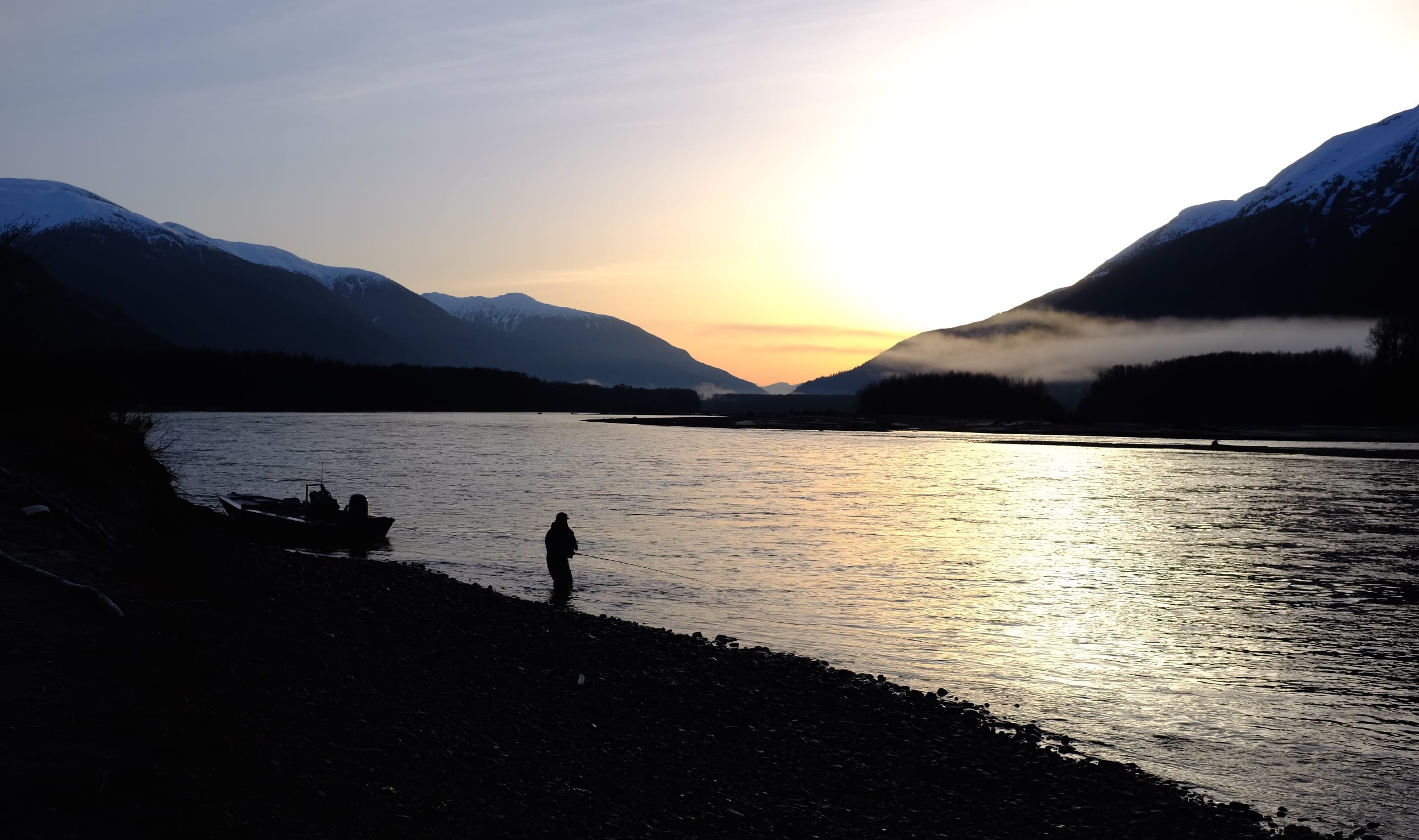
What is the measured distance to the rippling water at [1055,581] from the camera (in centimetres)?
1462

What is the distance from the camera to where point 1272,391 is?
176 meters

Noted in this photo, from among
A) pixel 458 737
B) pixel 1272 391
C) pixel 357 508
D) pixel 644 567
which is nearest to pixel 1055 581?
pixel 644 567

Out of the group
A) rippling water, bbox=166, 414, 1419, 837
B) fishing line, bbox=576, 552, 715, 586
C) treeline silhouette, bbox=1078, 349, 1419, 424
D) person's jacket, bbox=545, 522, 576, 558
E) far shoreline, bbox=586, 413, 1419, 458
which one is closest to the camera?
rippling water, bbox=166, 414, 1419, 837

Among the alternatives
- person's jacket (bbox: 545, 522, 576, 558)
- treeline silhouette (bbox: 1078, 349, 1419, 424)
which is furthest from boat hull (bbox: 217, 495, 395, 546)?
treeline silhouette (bbox: 1078, 349, 1419, 424)

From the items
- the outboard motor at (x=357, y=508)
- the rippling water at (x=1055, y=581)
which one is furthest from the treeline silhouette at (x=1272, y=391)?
the outboard motor at (x=357, y=508)

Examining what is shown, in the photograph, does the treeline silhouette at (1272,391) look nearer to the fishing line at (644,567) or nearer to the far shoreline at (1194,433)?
the far shoreline at (1194,433)

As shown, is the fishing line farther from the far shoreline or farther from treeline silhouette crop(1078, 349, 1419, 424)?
treeline silhouette crop(1078, 349, 1419, 424)

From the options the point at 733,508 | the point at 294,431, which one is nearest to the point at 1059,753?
the point at 733,508

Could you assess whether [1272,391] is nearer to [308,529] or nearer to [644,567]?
[644,567]

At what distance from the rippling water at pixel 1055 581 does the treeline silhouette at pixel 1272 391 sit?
3581 inches

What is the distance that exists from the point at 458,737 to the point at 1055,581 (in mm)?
22247

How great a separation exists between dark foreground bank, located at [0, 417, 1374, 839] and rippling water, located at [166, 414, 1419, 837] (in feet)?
7.78

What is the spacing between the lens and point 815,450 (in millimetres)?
112188

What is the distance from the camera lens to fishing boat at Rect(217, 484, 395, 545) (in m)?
32.8
